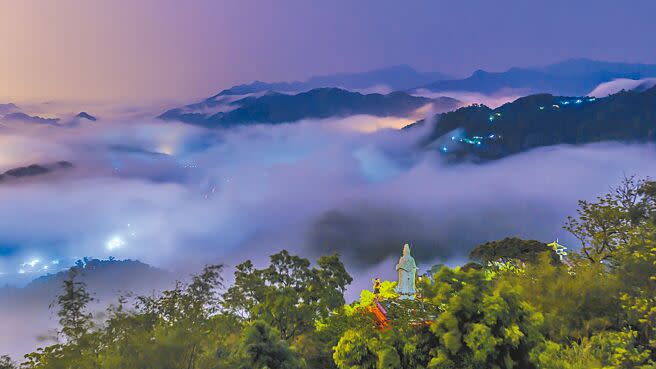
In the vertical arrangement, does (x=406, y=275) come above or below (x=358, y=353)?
below

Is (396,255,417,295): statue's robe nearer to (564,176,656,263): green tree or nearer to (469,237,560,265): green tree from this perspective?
(564,176,656,263): green tree

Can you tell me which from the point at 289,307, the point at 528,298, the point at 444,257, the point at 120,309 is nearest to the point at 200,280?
the point at 289,307

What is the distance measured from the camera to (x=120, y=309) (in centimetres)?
2248

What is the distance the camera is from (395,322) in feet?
66.5

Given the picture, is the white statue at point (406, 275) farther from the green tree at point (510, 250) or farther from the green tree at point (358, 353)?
the green tree at point (510, 250)

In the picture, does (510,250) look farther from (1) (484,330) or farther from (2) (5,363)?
(2) (5,363)

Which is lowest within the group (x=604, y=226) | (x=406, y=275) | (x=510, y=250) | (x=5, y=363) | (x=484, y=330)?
(x=510, y=250)

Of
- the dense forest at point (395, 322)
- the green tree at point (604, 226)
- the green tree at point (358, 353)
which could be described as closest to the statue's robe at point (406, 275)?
the dense forest at point (395, 322)

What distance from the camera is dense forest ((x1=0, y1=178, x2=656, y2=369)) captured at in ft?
57.3

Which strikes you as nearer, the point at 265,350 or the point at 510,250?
the point at 265,350

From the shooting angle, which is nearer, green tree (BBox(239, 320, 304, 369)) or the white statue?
green tree (BBox(239, 320, 304, 369))

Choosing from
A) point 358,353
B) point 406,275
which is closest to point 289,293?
point 406,275

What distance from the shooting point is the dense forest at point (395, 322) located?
17453 mm

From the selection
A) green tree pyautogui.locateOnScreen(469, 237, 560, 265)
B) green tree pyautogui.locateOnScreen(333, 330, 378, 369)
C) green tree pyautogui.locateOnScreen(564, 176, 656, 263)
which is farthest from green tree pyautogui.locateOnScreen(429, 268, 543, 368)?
green tree pyautogui.locateOnScreen(469, 237, 560, 265)
